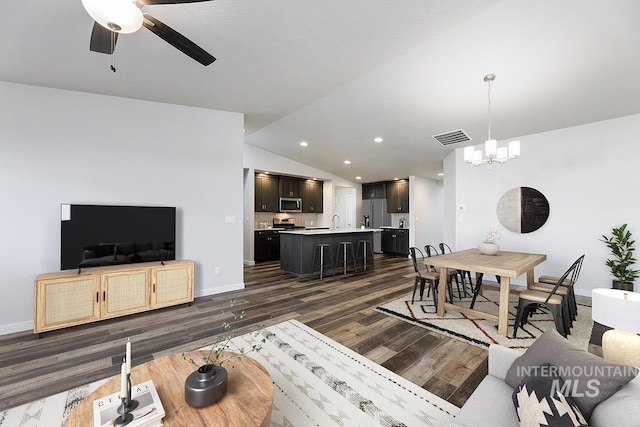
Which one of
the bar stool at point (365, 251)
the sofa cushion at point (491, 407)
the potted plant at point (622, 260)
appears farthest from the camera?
the bar stool at point (365, 251)

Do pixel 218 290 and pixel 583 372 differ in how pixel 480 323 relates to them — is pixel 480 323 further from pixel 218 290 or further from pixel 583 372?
pixel 218 290

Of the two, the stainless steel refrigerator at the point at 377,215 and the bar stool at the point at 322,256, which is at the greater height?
the stainless steel refrigerator at the point at 377,215

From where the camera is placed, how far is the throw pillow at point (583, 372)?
3.36 feet

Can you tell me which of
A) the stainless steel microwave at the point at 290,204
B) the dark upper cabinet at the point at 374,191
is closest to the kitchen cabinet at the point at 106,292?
the stainless steel microwave at the point at 290,204

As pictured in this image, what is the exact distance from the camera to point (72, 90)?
337 cm

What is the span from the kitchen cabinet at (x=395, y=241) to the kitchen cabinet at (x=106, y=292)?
6448 mm

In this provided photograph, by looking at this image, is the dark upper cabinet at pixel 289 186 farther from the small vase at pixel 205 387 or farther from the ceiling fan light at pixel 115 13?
the small vase at pixel 205 387

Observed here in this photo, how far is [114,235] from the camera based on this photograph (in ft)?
11.4

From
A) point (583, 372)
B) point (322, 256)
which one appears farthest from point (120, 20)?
point (322, 256)

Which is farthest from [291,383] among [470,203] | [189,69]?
[470,203]

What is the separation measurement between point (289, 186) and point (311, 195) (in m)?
0.88

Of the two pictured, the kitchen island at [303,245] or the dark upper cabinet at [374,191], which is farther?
the dark upper cabinet at [374,191]

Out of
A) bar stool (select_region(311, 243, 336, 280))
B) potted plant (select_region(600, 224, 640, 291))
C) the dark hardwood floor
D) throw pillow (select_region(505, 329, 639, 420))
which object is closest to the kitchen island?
bar stool (select_region(311, 243, 336, 280))

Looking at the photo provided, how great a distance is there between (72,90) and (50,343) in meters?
2.94
